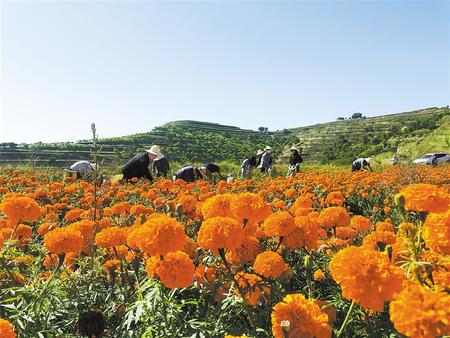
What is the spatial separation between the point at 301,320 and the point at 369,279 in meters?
0.32

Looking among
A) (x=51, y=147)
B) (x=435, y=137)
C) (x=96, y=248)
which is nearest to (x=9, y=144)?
(x=51, y=147)

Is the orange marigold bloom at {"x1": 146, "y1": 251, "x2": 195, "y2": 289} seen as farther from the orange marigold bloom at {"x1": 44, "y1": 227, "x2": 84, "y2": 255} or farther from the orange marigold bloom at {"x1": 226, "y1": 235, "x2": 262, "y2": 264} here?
the orange marigold bloom at {"x1": 44, "y1": 227, "x2": 84, "y2": 255}

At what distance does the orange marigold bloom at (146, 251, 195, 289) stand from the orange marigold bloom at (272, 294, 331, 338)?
1.34 ft

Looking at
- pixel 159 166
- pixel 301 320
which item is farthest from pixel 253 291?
pixel 159 166

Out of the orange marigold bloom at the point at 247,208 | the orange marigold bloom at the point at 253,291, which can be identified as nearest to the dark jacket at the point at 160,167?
the orange marigold bloom at the point at 247,208

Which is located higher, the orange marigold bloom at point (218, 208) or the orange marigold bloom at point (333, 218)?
the orange marigold bloom at point (218, 208)

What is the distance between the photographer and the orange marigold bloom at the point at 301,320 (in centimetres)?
145

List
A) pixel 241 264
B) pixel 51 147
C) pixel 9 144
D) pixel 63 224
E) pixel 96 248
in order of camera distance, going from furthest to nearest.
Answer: pixel 51 147
pixel 9 144
pixel 63 224
pixel 96 248
pixel 241 264

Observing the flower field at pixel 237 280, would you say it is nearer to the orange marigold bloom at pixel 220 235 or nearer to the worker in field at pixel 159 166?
the orange marigold bloom at pixel 220 235

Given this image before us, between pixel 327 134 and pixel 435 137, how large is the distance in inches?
1748

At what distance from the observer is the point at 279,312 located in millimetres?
1521

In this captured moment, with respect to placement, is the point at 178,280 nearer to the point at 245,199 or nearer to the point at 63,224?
the point at 245,199

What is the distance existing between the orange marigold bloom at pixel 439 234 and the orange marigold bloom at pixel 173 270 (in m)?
1.02

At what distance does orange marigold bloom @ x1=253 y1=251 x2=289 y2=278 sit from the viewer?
6.86ft
